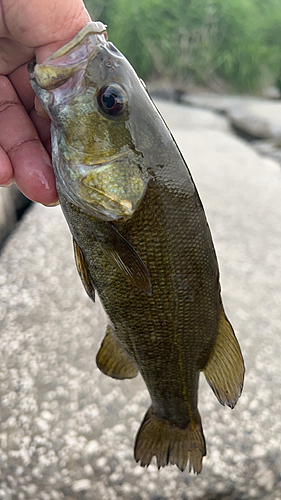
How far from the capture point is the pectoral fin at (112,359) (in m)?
1.41

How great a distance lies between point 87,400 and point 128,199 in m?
1.14

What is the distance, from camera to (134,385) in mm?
1922

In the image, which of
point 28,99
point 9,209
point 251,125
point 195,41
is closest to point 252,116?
point 251,125

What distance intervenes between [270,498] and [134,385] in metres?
0.75

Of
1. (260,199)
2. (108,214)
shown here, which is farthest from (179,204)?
(260,199)

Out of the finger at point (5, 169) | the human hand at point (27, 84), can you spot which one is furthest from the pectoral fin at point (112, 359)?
the finger at point (5, 169)

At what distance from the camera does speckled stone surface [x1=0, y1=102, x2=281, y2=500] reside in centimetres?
157

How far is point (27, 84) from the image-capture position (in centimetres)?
153

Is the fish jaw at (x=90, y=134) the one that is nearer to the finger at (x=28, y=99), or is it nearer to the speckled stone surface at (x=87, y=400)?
the finger at (x=28, y=99)

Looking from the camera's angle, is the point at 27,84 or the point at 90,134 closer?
the point at 90,134

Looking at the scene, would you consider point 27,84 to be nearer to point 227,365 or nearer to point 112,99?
point 112,99

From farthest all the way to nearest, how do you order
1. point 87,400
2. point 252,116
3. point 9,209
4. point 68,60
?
1. point 252,116
2. point 9,209
3. point 87,400
4. point 68,60

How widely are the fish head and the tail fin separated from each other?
0.81 meters

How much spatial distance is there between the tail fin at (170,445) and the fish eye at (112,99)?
107 centimetres
